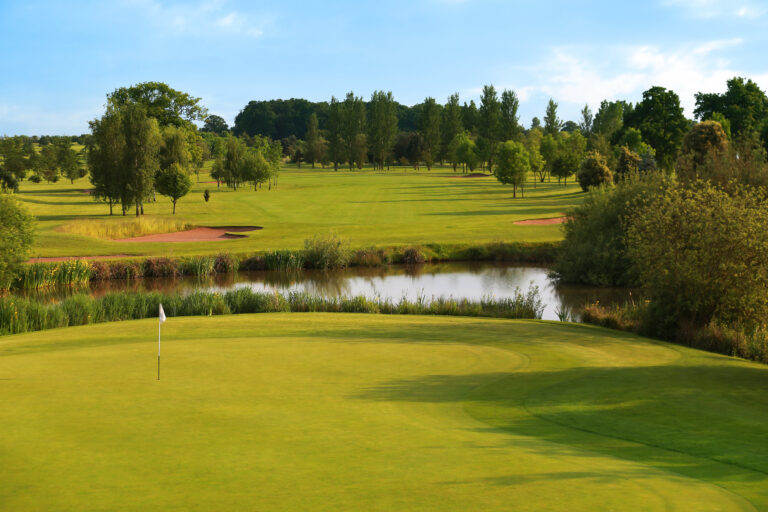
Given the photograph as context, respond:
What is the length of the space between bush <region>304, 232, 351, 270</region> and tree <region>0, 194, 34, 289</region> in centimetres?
1542

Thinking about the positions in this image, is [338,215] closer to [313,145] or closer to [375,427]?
[375,427]

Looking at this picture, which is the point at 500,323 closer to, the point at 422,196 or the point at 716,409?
the point at 716,409

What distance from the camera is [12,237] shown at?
31.6 meters

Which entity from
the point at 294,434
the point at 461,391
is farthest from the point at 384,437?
the point at 461,391

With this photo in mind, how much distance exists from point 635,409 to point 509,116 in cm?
14708

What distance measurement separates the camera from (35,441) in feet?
26.5

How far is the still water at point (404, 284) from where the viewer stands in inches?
1314

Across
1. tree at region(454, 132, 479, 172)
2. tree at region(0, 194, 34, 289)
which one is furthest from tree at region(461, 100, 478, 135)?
tree at region(0, 194, 34, 289)

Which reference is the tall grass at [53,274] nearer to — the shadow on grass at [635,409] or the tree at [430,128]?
the shadow on grass at [635,409]

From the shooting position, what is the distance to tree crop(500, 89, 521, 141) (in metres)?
150

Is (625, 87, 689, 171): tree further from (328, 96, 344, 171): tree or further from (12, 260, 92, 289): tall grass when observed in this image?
(12, 260, 92, 289): tall grass

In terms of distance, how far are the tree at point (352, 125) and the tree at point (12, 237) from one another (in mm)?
131049

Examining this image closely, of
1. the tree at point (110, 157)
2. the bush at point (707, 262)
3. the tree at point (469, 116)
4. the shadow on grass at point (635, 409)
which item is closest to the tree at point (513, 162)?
the tree at point (110, 157)

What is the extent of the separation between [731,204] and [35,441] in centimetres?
1901
